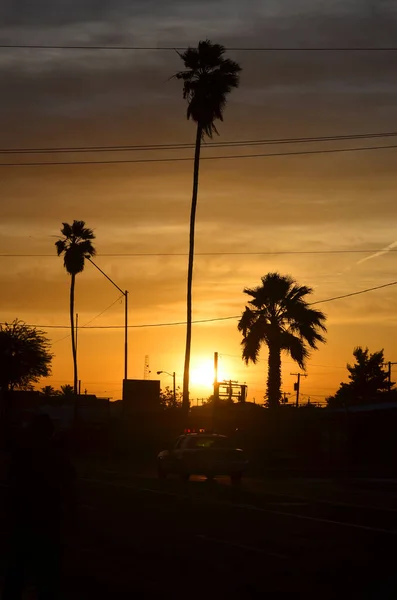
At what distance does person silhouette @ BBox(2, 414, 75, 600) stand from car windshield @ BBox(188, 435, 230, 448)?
24523 mm

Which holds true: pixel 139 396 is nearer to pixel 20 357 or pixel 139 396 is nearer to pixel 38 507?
pixel 20 357

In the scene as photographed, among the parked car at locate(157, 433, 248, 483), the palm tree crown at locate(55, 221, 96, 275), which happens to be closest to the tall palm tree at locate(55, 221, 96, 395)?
the palm tree crown at locate(55, 221, 96, 275)

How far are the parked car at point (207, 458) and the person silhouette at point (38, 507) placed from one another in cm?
2409

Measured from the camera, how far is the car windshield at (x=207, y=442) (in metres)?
34.5

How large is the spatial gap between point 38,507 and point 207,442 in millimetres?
25084

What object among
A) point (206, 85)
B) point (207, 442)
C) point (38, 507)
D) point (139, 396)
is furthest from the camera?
point (139, 396)

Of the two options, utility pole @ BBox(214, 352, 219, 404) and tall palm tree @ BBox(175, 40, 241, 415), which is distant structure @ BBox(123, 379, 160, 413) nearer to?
utility pole @ BBox(214, 352, 219, 404)

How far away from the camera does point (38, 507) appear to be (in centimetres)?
977

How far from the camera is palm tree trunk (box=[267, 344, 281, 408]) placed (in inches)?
2245

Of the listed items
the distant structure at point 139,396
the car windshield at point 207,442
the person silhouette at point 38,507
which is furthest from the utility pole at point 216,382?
the person silhouette at point 38,507

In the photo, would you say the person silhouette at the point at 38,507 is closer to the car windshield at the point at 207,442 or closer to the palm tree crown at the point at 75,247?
the car windshield at the point at 207,442

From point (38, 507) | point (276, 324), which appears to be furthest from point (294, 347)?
point (38, 507)

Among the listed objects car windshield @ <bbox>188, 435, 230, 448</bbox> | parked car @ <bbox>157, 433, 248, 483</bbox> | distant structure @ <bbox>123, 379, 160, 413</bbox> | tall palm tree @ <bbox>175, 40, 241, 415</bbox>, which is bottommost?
parked car @ <bbox>157, 433, 248, 483</bbox>

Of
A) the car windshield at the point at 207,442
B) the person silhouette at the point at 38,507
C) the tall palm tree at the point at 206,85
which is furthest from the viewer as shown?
the tall palm tree at the point at 206,85
